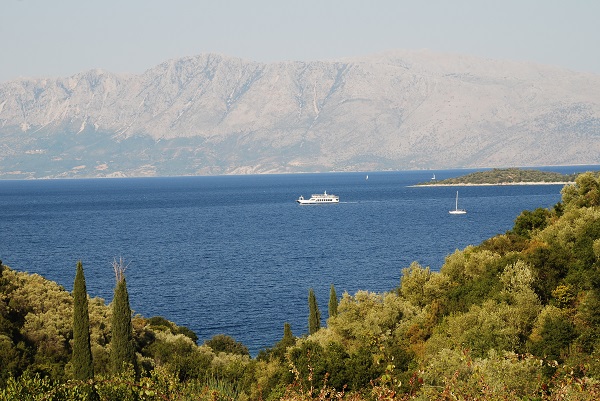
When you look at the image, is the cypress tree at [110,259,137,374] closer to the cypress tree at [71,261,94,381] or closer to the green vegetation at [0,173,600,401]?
the green vegetation at [0,173,600,401]

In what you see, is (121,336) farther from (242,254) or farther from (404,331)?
(242,254)

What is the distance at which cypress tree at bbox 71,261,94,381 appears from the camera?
3472 centimetres

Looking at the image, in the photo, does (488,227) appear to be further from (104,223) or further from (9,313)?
(9,313)

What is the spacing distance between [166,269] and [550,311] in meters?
70.2

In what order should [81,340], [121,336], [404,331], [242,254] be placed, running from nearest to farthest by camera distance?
[81,340], [121,336], [404,331], [242,254]

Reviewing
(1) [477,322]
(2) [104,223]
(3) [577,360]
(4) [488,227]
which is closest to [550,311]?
(1) [477,322]

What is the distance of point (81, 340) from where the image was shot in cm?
3509

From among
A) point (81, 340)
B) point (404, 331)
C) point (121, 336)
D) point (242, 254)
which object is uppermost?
point (81, 340)

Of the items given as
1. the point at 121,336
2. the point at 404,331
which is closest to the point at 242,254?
the point at 404,331

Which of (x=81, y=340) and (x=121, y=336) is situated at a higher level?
(x=81, y=340)

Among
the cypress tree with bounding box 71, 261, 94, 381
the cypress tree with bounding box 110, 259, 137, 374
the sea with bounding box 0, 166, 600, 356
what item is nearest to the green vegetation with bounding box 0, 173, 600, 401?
the cypress tree with bounding box 110, 259, 137, 374

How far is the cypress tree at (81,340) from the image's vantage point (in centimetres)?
3472

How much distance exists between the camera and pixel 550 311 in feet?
119

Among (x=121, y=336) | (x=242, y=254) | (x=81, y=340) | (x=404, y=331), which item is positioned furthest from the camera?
(x=242, y=254)
